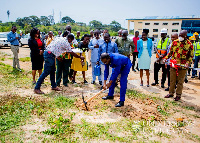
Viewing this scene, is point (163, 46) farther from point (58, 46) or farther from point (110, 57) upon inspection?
point (58, 46)

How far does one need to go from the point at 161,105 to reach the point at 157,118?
0.95m

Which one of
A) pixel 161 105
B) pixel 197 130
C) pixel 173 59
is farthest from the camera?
pixel 173 59

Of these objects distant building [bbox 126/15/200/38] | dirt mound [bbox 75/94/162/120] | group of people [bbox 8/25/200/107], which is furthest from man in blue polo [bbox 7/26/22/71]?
distant building [bbox 126/15/200/38]

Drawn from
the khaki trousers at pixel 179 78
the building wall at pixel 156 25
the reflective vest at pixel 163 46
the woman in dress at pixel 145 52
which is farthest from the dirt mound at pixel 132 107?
the building wall at pixel 156 25

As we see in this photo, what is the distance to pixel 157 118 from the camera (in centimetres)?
400

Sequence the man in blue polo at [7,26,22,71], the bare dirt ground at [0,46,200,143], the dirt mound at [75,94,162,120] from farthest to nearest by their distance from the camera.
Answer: the man in blue polo at [7,26,22,71]
the dirt mound at [75,94,162,120]
the bare dirt ground at [0,46,200,143]

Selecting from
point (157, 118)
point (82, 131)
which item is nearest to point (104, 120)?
point (82, 131)

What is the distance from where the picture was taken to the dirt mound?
4.12 meters

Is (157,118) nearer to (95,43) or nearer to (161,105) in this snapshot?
(161,105)

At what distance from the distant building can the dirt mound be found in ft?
149

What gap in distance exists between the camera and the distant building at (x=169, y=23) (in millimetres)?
46125

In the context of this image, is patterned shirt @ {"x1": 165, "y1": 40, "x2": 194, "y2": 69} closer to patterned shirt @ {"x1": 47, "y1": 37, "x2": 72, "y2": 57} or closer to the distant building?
patterned shirt @ {"x1": 47, "y1": 37, "x2": 72, "y2": 57}

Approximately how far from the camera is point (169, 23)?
49281 mm

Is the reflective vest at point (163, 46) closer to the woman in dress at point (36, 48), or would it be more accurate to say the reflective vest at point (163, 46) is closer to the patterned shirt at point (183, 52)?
the patterned shirt at point (183, 52)
